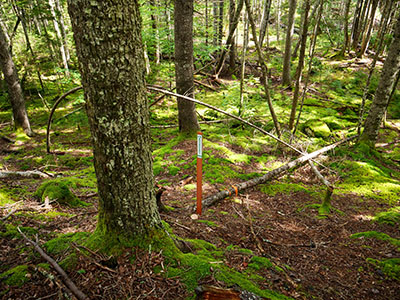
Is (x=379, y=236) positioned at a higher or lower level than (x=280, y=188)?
higher

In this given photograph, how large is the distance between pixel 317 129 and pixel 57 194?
970cm

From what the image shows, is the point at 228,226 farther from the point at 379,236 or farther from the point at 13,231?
the point at 13,231

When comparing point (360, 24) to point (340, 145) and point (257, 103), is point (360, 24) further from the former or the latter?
point (340, 145)

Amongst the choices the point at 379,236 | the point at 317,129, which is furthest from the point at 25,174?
the point at 317,129

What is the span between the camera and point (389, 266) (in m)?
3.15

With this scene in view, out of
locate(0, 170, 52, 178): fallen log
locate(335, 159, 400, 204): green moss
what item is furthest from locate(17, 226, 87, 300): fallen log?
locate(335, 159, 400, 204): green moss

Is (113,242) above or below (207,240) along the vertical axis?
above

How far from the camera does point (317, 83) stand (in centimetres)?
1634

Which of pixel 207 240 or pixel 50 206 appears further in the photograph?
pixel 50 206

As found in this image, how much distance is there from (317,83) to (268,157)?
12.3 meters

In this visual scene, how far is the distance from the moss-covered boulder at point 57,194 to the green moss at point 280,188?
413 cm

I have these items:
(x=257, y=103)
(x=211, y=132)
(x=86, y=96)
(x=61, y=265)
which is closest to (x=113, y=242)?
(x=61, y=265)

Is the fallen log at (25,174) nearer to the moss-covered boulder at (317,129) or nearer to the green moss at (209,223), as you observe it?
the green moss at (209,223)

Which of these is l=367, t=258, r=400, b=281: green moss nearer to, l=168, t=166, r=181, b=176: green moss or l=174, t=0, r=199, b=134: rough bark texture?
l=168, t=166, r=181, b=176: green moss
